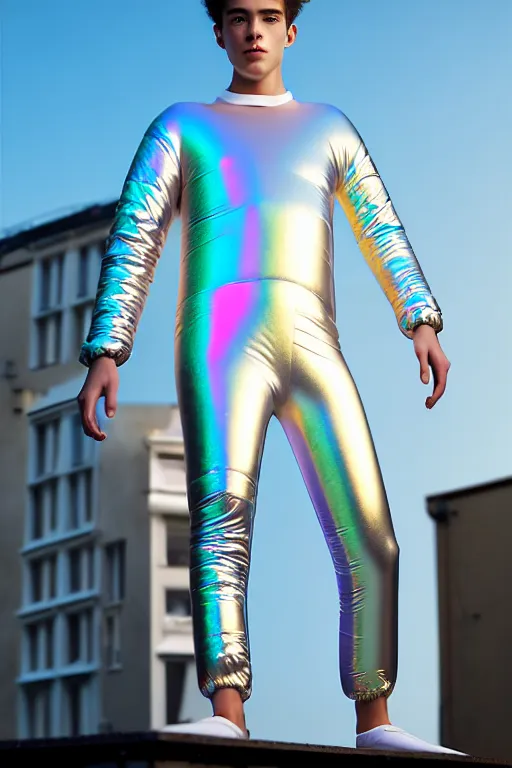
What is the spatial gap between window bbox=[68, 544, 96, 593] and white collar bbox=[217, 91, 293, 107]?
6.73ft

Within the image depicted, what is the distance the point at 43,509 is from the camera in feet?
16.5

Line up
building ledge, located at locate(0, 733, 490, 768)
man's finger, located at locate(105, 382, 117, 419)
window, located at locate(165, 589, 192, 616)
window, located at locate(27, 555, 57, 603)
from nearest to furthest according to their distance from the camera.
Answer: building ledge, located at locate(0, 733, 490, 768) → man's finger, located at locate(105, 382, 117, 419) → window, located at locate(165, 589, 192, 616) → window, located at locate(27, 555, 57, 603)

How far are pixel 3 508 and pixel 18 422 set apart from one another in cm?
33

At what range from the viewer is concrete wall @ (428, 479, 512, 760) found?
6.08 meters

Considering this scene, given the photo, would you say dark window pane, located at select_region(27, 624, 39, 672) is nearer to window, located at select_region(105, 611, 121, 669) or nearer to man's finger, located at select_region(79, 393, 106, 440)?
window, located at select_region(105, 611, 121, 669)

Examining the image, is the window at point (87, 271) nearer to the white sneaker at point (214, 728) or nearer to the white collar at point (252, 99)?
the white collar at point (252, 99)

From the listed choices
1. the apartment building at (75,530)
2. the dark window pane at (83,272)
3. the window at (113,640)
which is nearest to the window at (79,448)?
the apartment building at (75,530)

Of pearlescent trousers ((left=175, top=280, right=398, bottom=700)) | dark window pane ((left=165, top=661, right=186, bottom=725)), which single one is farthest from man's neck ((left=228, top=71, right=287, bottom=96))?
dark window pane ((left=165, top=661, right=186, bottom=725))

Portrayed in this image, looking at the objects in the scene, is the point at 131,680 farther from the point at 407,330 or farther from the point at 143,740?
the point at 143,740

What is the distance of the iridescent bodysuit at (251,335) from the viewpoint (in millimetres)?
2906

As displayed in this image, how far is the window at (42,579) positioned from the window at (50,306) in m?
0.80

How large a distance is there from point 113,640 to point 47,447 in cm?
80

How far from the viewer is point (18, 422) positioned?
5.11 m

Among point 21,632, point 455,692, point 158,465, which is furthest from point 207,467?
point 455,692
